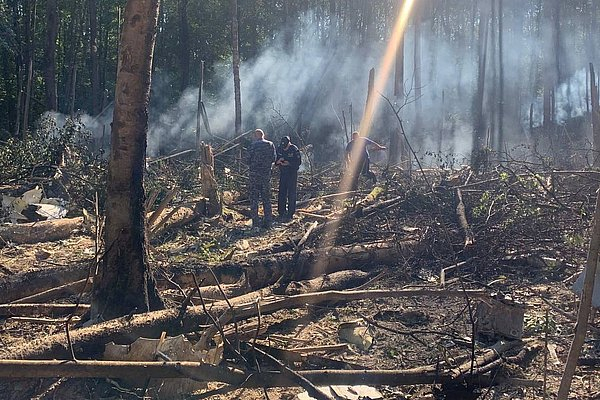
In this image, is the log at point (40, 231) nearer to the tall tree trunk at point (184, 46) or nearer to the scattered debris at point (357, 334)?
the scattered debris at point (357, 334)

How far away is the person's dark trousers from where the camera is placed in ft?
36.8

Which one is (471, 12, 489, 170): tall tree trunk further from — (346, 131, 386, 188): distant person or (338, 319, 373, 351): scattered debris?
(338, 319, 373, 351): scattered debris

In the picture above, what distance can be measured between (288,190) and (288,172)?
0.35 m

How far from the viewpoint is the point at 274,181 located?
14281 mm

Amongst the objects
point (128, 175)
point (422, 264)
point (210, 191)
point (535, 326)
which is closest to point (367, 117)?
point (210, 191)

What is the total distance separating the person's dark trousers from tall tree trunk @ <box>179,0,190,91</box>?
21.0 m

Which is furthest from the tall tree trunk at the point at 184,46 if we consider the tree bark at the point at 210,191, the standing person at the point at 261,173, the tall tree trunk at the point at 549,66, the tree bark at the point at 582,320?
the tree bark at the point at 582,320

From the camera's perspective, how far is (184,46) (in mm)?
31781

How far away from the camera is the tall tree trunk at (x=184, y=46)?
3091cm

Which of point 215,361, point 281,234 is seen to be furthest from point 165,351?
point 281,234

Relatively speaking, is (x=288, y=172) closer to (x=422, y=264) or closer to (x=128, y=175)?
(x=422, y=264)

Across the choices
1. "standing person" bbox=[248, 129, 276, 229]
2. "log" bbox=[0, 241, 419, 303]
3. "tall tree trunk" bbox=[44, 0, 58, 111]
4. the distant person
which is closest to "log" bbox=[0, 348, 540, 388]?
"log" bbox=[0, 241, 419, 303]

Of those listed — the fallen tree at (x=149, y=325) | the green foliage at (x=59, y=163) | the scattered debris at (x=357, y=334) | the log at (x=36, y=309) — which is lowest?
the scattered debris at (x=357, y=334)

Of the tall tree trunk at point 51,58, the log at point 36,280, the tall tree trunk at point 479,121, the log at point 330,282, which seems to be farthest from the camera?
the tall tree trunk at point 51,58
